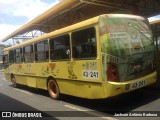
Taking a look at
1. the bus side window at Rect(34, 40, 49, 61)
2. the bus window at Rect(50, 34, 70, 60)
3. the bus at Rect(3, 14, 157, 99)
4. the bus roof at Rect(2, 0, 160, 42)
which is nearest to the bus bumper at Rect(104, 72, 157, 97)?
the bus at Rect(3, 14, 157, 99)

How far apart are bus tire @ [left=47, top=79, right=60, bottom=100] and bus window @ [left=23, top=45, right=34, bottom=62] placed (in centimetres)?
232

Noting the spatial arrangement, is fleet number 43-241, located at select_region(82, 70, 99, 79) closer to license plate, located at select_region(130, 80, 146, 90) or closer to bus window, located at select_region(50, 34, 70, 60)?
license plate, located at select_region(130, 80, 146, 90)

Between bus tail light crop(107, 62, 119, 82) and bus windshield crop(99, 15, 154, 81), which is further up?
bus windshield crop(99, 15, 154, 81)

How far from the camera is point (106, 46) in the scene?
779 centimetres

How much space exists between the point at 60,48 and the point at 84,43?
1.80 metres

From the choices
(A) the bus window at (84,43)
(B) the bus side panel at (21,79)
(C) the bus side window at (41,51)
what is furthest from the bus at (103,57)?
(B) the bus side panel at (21,79)

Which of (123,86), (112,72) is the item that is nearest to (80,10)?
(112,72)

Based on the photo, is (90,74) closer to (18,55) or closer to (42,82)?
(42,82)

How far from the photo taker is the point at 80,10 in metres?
16.4

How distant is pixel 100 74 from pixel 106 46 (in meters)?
0.83

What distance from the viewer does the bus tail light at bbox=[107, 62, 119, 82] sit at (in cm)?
776

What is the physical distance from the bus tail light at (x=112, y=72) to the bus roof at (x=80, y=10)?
5.83 meters

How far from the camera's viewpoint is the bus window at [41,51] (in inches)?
453

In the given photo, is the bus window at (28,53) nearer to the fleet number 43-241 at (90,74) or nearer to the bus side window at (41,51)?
the bus side window at (41,51)
